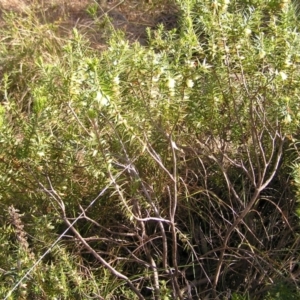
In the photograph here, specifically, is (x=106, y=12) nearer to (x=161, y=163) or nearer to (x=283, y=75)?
(x=161, y=163)

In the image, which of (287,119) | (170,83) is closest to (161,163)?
(170,83)

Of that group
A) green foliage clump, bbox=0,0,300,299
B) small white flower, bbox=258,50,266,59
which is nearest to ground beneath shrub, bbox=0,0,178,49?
green foliage clump, bbox=0,0,300,299

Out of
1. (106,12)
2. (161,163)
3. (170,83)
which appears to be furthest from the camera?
(106,12)

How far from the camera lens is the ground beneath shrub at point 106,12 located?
12.0 feet

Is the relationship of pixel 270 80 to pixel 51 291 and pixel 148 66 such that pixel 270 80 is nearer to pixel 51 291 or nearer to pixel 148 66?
pixel 148 66

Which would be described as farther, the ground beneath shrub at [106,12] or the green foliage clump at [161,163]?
the ground beneath shrub at [106,12]

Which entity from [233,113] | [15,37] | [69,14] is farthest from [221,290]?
[69,14]

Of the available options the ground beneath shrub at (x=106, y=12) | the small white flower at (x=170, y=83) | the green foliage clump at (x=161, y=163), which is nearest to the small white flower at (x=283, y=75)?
the green foliage clump at (x=161, y=163)

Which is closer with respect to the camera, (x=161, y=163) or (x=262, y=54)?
(x=262, y=54)

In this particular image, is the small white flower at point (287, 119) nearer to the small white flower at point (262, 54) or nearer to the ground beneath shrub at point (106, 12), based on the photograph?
the small white flower at point (262, 54)

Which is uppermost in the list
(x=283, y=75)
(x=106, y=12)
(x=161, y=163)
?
(x=283, y=75)

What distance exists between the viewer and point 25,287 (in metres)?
2.06

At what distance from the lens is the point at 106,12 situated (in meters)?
→ 3.65

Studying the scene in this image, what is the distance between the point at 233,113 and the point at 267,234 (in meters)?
0.46
